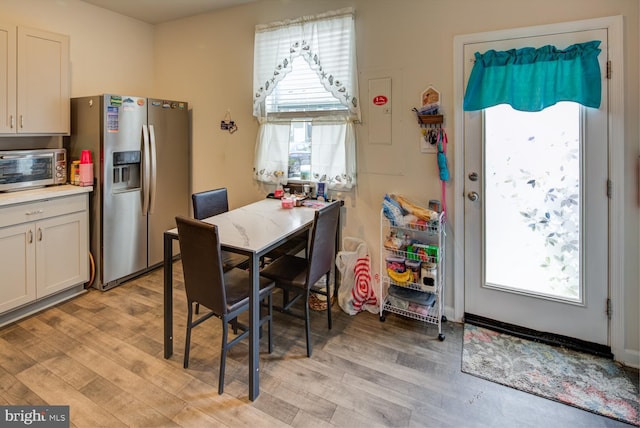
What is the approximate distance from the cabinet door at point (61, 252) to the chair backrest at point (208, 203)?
1110 mm

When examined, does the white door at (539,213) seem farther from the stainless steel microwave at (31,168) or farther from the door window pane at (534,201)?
the stainless steel microwave at (31,168)

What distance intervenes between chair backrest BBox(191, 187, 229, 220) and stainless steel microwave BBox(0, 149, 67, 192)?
1.33 meters

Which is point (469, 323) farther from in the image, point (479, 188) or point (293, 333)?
point (293, 333)

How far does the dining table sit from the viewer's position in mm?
1941

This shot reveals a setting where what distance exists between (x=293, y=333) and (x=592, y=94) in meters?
2.50

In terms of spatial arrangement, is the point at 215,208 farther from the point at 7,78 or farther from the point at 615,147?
the point at 615,147

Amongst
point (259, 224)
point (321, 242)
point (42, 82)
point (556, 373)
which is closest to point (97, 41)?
point (42, 82)

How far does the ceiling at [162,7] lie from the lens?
3436mm

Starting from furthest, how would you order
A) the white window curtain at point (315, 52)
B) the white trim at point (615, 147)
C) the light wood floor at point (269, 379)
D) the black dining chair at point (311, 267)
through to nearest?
the white window curtain at point (315, 52) → the black dining chair at point (311, 267) → the white trim at point (615, 147) → the light wood floor at point (269, 379)

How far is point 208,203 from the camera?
9.61 feet

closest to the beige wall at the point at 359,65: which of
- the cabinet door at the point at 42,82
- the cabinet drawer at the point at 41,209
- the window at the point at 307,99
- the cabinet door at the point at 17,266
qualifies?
the window at the point at 307,99

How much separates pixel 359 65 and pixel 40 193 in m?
2.71

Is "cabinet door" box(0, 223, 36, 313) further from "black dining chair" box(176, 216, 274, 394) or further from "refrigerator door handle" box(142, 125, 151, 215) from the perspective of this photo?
"black dining chair" box(176, 216, 274, 394)

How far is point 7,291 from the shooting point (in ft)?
8.72
